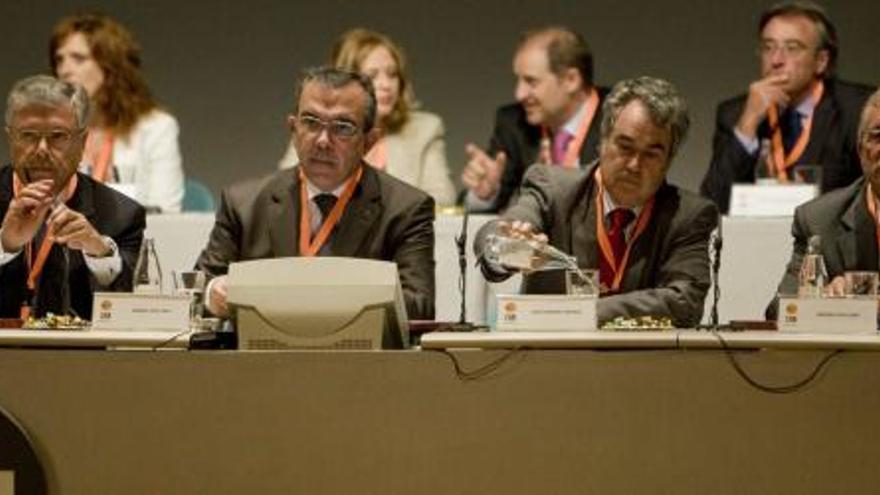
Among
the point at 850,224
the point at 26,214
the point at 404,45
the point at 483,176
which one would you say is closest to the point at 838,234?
the point at 850,224

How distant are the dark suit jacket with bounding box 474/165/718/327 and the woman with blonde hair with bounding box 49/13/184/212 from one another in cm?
216

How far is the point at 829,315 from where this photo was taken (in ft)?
11.9

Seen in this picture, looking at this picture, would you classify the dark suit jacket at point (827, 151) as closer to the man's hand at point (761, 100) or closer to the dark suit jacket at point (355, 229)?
the man's hand at point (761, 100)

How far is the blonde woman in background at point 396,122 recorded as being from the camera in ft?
21.8

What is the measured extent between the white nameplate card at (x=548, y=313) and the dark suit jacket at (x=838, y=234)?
0.91 m

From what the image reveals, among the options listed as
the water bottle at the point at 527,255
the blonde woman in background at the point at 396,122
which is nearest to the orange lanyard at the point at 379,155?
the blonde woman in background at the point at 396,122

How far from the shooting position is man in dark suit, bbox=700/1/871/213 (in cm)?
611

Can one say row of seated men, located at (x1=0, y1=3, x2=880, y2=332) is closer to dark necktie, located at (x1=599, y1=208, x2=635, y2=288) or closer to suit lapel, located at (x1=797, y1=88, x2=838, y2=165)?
dark necktie, located at (x1=599, y1=208, x2=635, y2=288)

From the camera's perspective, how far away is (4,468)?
3.54 m

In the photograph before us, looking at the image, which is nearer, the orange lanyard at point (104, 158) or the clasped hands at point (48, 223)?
the clasped hands at point (48, 223)

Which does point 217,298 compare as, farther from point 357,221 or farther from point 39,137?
point 39,137

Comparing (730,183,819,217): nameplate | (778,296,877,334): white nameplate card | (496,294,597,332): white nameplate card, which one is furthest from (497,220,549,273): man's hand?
(730,183,819,217): nameplate

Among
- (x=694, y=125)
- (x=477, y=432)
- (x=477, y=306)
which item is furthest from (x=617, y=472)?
(x=694, y=125)

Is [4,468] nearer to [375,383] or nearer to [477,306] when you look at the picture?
[375,383]
